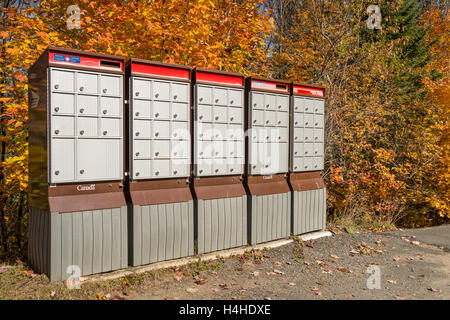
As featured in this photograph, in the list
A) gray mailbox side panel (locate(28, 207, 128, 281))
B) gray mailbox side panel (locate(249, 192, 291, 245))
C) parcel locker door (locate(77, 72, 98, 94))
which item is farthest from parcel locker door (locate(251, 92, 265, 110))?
gray mailbox side panel (locate(28, 207, 128, 281))

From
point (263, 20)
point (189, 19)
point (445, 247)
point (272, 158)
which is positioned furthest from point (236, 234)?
point (263, 20)

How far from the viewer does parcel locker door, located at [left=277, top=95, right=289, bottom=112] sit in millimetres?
5867

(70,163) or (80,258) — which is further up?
(70,163)

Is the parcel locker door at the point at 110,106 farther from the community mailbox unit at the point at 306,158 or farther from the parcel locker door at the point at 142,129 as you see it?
the community mailbox unit at the point at 306,158

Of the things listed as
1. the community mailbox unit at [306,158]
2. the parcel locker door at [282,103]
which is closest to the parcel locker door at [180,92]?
the parcel locker door at [282,103]

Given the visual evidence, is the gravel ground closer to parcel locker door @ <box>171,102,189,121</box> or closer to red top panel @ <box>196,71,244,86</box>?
parcel locker door @ <box>171,102,189,121</box>

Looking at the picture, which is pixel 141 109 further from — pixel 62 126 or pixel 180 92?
pixel 62 126

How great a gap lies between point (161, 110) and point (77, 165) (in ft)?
4.02

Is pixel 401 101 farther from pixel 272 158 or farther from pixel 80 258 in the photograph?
pixel 80 258

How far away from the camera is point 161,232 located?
15.2ft

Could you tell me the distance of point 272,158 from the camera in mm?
5801

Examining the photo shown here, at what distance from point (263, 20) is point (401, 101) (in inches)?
207

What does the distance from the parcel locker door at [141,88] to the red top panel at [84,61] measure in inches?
9.7
